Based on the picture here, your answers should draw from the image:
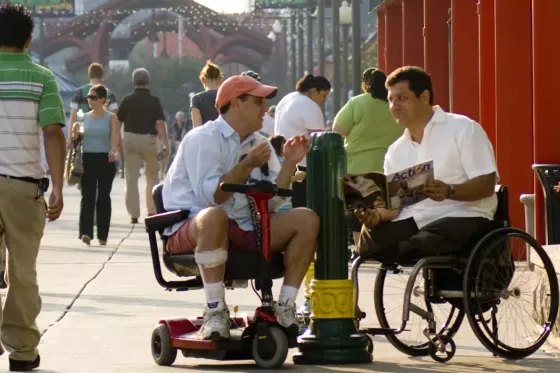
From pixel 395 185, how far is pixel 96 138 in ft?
33.2

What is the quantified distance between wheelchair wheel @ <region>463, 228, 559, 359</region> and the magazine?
37 cm

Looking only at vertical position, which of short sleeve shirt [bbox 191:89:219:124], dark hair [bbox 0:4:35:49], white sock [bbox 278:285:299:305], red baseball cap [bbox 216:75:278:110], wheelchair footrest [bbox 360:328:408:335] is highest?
dark hair [bbox 0:4:35:49]

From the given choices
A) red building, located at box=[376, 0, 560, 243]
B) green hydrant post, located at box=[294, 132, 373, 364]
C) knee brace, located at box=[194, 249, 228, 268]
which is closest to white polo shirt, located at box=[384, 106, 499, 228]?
green hydrant post, located at box=[294, 132, 373, 364]

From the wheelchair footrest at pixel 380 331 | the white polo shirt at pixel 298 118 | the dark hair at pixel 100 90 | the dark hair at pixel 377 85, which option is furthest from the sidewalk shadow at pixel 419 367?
the dark hair at pixel 100 90

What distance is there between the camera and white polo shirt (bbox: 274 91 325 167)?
1405 centimetres

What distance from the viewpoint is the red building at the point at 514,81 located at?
1283cm

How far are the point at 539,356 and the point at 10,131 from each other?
262 cm

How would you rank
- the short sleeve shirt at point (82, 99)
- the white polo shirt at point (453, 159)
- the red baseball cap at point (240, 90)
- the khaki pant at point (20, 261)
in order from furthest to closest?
the short sleeve shirt at point (82, 99)
the red baseball cap at point (240, 90)
the white polo shirt at point (453, 159)
the khaki pant at point (20, 261)

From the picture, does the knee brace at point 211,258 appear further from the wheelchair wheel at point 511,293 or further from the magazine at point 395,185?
the wheelchair wheel at point 511,293

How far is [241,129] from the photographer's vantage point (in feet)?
27.8

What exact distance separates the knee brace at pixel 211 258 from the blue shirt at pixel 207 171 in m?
0.30

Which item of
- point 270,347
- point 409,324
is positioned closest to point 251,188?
point 270,347

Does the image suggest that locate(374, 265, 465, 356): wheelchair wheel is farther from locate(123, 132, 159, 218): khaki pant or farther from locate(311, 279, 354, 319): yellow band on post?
locate(123, 132, 159, 218): khaki pant

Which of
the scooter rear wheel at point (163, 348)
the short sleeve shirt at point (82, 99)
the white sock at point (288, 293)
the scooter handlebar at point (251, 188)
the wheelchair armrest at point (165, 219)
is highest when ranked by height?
the short sleeve shirt at point (82, 99)
